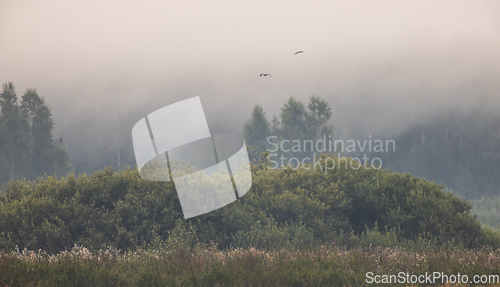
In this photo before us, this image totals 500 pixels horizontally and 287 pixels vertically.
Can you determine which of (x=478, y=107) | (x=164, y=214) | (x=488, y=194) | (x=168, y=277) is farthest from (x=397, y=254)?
(x=478, y=107)

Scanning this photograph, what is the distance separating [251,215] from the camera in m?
13.5

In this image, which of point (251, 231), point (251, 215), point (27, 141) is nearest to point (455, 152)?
point (27, 141)

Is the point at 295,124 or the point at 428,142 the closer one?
the point at 295,124

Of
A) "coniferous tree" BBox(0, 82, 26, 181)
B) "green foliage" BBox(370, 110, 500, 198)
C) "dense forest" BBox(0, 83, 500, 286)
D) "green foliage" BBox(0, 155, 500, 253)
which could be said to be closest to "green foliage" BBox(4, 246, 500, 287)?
"dense forest" BBox(0, 83, 500, 286)

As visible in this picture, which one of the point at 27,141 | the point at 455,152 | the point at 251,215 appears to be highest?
the point at 27,141

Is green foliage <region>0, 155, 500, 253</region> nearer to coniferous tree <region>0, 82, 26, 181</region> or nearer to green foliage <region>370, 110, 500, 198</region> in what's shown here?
coniferous tree <region>0, 82, 26, 181</region>

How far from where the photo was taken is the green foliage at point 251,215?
40.5 ft

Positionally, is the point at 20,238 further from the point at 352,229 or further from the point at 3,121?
the point at 3,121

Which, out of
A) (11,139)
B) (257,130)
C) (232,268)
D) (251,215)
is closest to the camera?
(232,268)

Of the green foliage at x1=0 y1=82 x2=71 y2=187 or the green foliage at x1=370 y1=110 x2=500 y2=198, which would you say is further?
the green foliage at x1=370 y1=110 x2=500 y2=198

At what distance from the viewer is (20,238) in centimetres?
1220

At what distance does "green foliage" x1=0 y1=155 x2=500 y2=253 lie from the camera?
1236 cm

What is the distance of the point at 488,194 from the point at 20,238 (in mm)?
77779

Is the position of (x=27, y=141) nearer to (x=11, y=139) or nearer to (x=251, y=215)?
(x=11, y=139)
